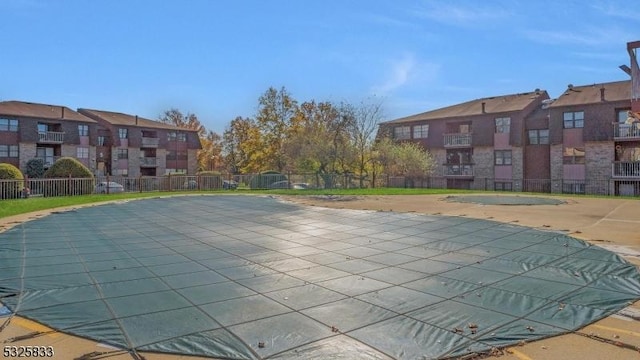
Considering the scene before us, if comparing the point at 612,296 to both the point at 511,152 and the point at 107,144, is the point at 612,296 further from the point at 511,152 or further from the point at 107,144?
the point at 107,144

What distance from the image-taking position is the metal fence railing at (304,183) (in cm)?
2222

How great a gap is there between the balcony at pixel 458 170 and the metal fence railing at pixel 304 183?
1.52 ft

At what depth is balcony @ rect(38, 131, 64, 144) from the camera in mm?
35103

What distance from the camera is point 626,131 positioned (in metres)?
26.5

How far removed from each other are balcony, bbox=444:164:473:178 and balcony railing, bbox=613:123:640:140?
10139 mm

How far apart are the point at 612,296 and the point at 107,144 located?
45003 millimetres

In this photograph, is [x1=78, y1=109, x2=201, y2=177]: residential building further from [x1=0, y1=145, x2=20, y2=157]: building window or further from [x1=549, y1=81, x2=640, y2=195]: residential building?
[x1=549, y1=81, x2=640, y2=195]: residential building

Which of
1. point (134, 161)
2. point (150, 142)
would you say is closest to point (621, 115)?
point (150, 142)

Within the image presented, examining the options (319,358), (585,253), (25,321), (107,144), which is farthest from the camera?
(107,144)

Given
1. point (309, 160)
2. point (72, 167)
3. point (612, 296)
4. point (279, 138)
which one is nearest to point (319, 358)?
point (612, 296)

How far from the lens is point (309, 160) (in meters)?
31.6

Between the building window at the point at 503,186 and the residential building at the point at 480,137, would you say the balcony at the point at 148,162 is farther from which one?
the building window at the point at 503,186

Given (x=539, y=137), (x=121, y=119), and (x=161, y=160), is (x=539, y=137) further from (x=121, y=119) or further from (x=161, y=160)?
(x=121, y=119)

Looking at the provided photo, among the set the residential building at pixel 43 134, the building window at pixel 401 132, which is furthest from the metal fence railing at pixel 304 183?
the residential building at pixel 43 134
